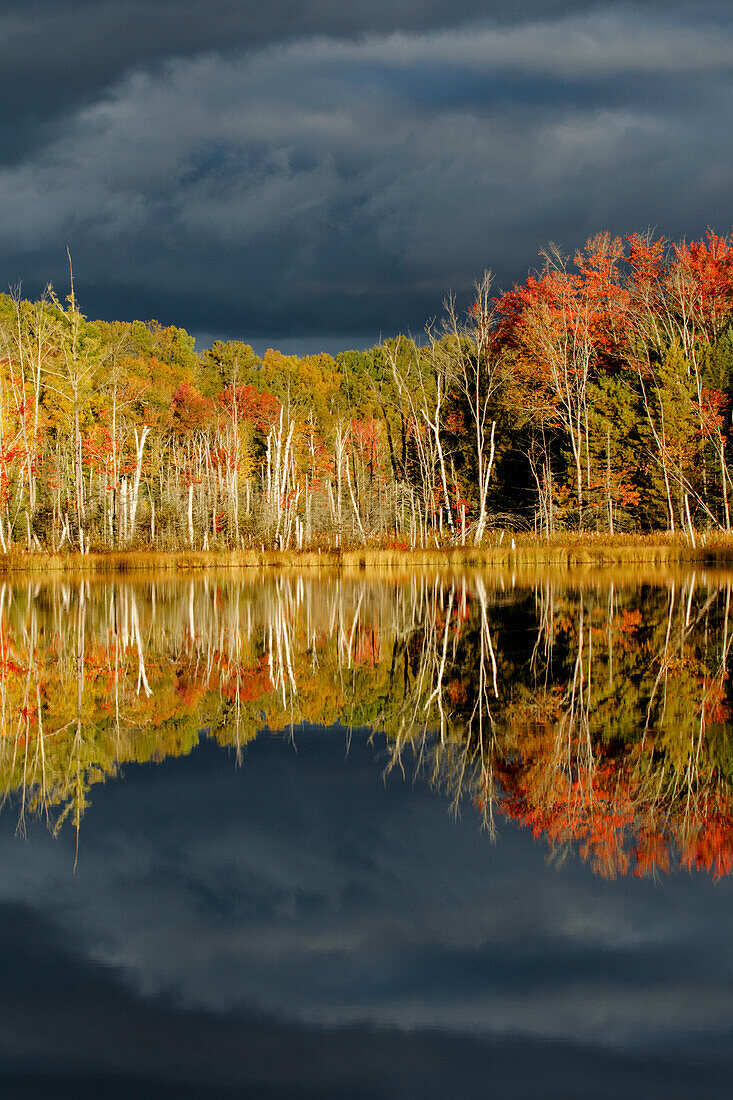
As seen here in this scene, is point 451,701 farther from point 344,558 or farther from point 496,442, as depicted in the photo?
point 496,442

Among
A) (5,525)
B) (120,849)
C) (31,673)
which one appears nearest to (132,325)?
(5,525)

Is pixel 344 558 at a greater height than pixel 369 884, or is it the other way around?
pixel 344 558

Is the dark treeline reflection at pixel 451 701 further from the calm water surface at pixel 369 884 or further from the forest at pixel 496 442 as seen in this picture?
the forest at pixel 496 442

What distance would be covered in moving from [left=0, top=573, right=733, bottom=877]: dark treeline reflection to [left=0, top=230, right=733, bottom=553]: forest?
66.5ft

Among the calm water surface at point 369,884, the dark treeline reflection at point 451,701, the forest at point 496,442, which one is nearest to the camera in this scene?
the calm water surface at point 369,884

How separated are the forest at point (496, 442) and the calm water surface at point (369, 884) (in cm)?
2686

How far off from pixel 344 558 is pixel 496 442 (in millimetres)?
15556

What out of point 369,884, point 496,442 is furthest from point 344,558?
point 369,884

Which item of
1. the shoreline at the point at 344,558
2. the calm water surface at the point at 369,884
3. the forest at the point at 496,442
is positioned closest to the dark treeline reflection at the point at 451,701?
the calm water surface at the point at 369,884

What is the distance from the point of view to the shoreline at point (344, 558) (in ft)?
104

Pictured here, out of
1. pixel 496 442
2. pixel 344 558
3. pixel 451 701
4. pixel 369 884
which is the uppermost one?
pixel 496 442

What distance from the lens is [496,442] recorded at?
45.0m

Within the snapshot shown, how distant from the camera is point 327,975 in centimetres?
387

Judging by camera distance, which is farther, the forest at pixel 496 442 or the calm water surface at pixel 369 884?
the forest at pixel 496 442
